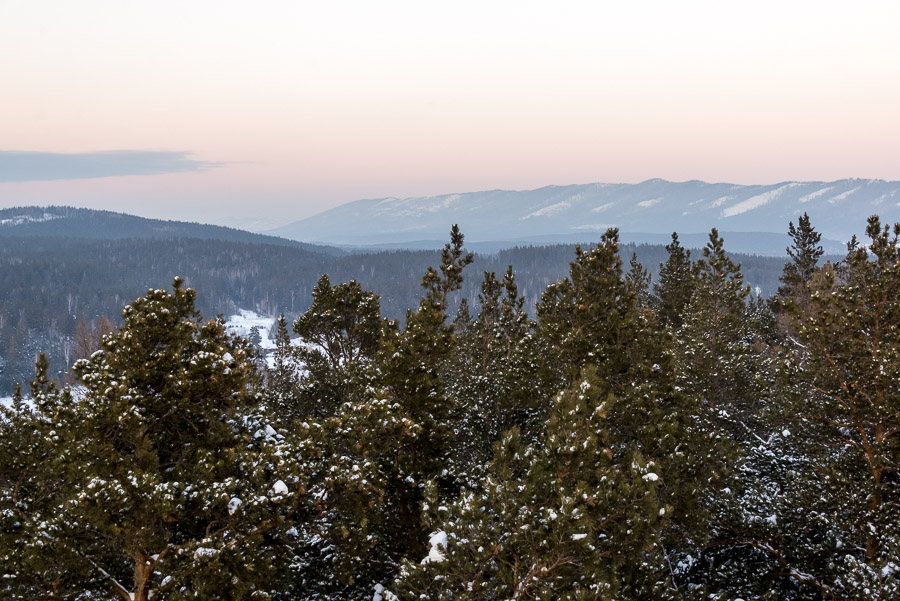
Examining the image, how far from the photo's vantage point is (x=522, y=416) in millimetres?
19375

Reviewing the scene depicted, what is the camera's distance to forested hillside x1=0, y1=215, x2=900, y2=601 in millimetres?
9406

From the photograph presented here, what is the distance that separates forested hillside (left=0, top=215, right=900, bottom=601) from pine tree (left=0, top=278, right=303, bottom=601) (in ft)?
0.15

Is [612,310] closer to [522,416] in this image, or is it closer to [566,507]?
[522,416]

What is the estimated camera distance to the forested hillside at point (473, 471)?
9406 millimetres

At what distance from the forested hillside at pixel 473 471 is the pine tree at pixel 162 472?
1.8 inches

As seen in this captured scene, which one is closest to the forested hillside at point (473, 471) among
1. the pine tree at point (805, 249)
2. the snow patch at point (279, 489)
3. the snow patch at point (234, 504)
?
the snow patch at point (234, 504)

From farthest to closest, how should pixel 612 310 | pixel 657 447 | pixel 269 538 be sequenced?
1. pixel 612 310
2. pixel 657 447
3. pixel 269 538

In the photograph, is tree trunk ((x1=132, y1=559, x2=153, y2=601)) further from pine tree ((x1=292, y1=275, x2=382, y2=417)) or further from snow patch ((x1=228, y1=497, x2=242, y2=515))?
pine tree ((x1=292, y1=275, x2=382, y2=417))

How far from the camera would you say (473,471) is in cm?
1498

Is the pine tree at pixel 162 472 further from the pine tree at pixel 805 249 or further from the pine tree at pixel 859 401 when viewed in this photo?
the pine tree at pixel 805 249

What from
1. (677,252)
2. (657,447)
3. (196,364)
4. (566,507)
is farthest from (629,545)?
(677,252)

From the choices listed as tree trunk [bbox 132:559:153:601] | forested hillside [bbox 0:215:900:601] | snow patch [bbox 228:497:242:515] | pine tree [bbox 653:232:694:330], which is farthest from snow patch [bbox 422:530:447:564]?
pine tree [bbox 653:232:694:330]

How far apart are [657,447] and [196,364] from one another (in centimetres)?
1081

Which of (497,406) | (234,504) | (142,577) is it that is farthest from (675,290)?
(142,577)
